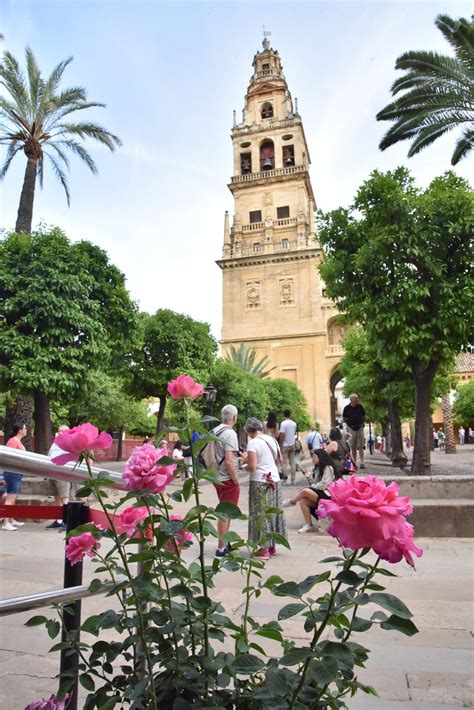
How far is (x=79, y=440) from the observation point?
1.35 meters

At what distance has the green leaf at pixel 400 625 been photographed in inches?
43.5

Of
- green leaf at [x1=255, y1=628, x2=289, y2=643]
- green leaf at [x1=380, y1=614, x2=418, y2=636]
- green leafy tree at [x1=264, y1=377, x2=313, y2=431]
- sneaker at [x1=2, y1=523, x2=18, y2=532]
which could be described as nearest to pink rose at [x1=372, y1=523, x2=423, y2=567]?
green leaf at [x1=380, y1=614, x2=418, y2=636]

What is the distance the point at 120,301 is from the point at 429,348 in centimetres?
820

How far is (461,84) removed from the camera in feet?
37.4

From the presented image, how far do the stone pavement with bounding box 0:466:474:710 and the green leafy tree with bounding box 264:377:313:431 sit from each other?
30.5 metres

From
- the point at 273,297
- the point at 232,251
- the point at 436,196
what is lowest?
the point at 436,196

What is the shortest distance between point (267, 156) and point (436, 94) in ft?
142

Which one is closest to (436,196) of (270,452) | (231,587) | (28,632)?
(270,452)

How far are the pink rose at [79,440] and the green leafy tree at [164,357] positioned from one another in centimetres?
1953

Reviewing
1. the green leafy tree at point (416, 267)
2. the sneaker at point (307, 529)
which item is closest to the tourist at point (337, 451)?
the sneaker at point (307, 529)

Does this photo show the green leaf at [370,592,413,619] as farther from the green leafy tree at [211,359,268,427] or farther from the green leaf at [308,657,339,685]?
the green leafy tree at [211,359,268,427]

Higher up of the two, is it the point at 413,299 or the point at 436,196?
the point at 436,196

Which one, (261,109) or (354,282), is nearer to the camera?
(354,282)

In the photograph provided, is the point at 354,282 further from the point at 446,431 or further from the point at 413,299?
the point at 446,431
